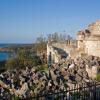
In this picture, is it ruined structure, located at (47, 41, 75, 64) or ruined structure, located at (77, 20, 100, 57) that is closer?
ruined structure, located at (77, 20, 100, 57)

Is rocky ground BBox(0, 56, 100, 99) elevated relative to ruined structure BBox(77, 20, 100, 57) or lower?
lower

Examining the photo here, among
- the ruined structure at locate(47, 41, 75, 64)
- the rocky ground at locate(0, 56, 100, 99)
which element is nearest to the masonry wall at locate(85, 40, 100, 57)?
the rocky ground at locate(0, 56, 100, 99)

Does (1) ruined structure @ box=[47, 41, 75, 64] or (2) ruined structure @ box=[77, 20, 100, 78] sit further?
(1) ruined structure @ box=[47, 41, 75, 64]

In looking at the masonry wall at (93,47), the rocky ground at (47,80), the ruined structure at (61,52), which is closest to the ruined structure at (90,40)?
the masonry wall at (93,47)

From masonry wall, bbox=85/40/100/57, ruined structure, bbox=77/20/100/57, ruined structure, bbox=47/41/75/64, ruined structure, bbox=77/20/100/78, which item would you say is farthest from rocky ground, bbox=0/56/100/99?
ruined structure, bbox=47/41/75/64

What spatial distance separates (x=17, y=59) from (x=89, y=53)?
2357 cm

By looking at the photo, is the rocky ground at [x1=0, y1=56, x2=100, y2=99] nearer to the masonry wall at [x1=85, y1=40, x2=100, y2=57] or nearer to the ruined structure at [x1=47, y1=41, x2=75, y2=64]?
the masonry wall at [x1=85, y1=40, x2=100, y2=57]

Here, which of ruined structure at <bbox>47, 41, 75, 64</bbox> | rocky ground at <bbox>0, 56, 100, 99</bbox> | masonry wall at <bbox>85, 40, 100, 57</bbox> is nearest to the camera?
rocky ground at <bbox>0, 56, 100, 99</bbox>

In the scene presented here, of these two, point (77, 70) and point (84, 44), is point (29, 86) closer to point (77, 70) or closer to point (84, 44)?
point (77, 70)

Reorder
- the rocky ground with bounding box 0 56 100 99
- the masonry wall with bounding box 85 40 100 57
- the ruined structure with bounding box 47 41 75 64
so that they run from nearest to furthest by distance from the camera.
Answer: the rocky ground with bounding box 0 56 100 99, the masonry wall with bounding box 85 40 100 57, the ruined structure with bounding box 47 41 75 64

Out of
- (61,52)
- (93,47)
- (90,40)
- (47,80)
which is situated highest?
(90,40)

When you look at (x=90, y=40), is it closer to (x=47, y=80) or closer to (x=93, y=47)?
(x=93, y=47)

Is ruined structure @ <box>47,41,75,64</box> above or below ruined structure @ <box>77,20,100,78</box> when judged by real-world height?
below

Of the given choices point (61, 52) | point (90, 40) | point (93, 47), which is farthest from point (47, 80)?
point (61, 52)
